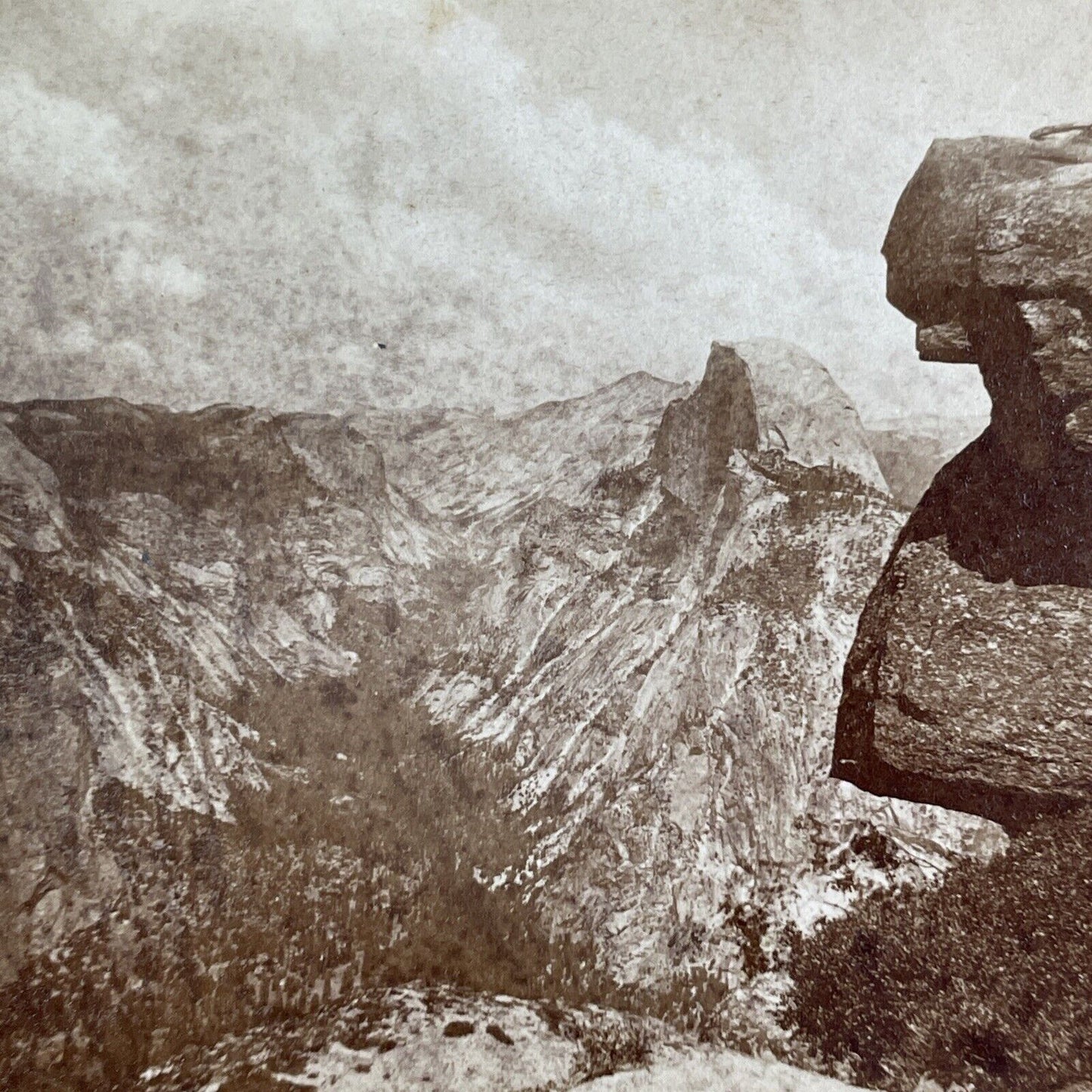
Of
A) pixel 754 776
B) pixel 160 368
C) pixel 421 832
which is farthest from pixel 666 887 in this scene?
pixel 160 368

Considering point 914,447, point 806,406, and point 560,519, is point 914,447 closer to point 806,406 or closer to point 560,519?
point 806,406

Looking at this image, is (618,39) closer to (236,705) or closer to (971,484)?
(971,484)

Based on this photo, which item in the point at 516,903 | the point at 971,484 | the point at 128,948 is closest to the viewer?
the point at 128,948

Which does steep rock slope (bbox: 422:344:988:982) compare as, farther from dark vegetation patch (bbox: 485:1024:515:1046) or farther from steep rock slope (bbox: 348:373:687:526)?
dark vegetation patch (bbox: 485:1024:515:1046)

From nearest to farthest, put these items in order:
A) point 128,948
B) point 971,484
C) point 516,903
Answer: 1. point 128,948
2. point 516,903
3. point 971,484

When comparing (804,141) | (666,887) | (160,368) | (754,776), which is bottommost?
(666,887)

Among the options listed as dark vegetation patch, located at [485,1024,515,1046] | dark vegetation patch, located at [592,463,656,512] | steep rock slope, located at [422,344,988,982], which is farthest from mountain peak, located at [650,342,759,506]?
dark vegetation patch, located at [485,1024,515,1046]

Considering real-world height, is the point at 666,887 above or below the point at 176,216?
below

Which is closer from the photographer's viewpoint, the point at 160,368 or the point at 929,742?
the point at 929,742
